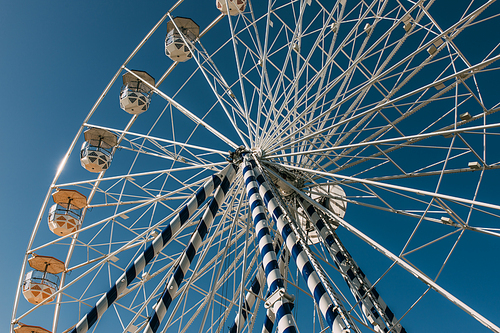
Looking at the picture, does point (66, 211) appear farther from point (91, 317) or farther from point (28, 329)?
point (91, 317)

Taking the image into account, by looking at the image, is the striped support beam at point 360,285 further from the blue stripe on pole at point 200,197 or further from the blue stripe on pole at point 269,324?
the blue stripe on pole at point 200,197

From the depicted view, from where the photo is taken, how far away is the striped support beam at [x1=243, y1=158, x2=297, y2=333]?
7387 millimetres

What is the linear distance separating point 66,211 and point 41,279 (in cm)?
237

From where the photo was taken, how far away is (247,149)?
11461mm

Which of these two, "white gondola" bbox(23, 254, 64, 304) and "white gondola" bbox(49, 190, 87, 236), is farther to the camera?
"white gondola" bbox(49, 190, 87, 236)

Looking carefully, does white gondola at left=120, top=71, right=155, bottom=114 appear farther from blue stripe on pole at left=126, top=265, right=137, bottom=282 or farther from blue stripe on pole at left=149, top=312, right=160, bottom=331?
blue stripe on pole at left=149, top=312, right=160, bottom=331

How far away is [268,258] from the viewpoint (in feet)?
28.1

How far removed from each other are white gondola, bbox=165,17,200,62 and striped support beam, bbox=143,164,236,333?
5.93 meters

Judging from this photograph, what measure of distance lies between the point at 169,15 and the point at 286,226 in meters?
9.79

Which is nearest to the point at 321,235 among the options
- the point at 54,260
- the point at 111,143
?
the point at 111,143

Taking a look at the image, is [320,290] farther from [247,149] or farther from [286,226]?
[247,149]

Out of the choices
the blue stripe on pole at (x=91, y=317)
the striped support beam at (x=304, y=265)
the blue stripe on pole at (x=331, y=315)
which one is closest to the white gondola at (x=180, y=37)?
the striped support beam at (x=304, y=265)

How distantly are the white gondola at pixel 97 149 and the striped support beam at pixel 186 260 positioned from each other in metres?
5.91

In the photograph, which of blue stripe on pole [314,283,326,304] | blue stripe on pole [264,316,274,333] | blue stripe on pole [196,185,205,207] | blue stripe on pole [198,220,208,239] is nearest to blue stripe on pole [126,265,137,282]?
blue stripe on pole [198,220,208,239]
